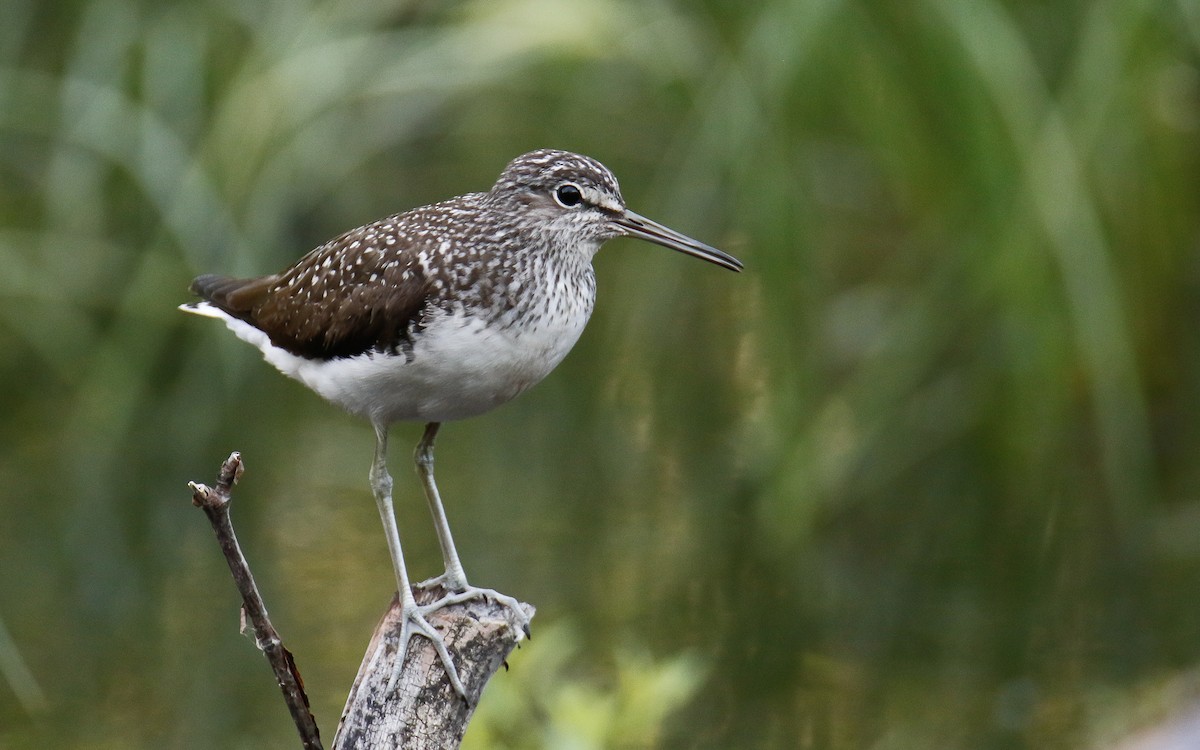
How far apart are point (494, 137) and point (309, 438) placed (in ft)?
7.61

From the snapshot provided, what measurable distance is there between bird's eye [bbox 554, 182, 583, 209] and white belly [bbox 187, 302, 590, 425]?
1.11ft

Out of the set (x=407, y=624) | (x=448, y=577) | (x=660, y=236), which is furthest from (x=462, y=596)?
(x=660, y=236)

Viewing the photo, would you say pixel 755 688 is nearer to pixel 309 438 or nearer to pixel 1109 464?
pixel 1109 464

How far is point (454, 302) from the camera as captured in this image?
4.64 meters

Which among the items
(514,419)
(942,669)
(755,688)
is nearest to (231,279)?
(755,688)

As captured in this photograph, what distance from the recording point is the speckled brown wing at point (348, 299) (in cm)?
470

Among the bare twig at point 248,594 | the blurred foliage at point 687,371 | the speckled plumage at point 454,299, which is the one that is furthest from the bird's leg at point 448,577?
the blurred foliage at point 687,371

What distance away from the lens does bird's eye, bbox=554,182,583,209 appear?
16.1ft

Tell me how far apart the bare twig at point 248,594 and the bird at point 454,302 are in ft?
1.61

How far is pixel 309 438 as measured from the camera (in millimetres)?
10445

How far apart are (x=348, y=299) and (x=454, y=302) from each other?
38 centimetres

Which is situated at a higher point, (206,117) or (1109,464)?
(206,117)

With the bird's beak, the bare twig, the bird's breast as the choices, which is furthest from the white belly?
the bare twig

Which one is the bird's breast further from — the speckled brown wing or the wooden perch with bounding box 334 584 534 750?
the wooden perch with bounding box 334 584 534 750
